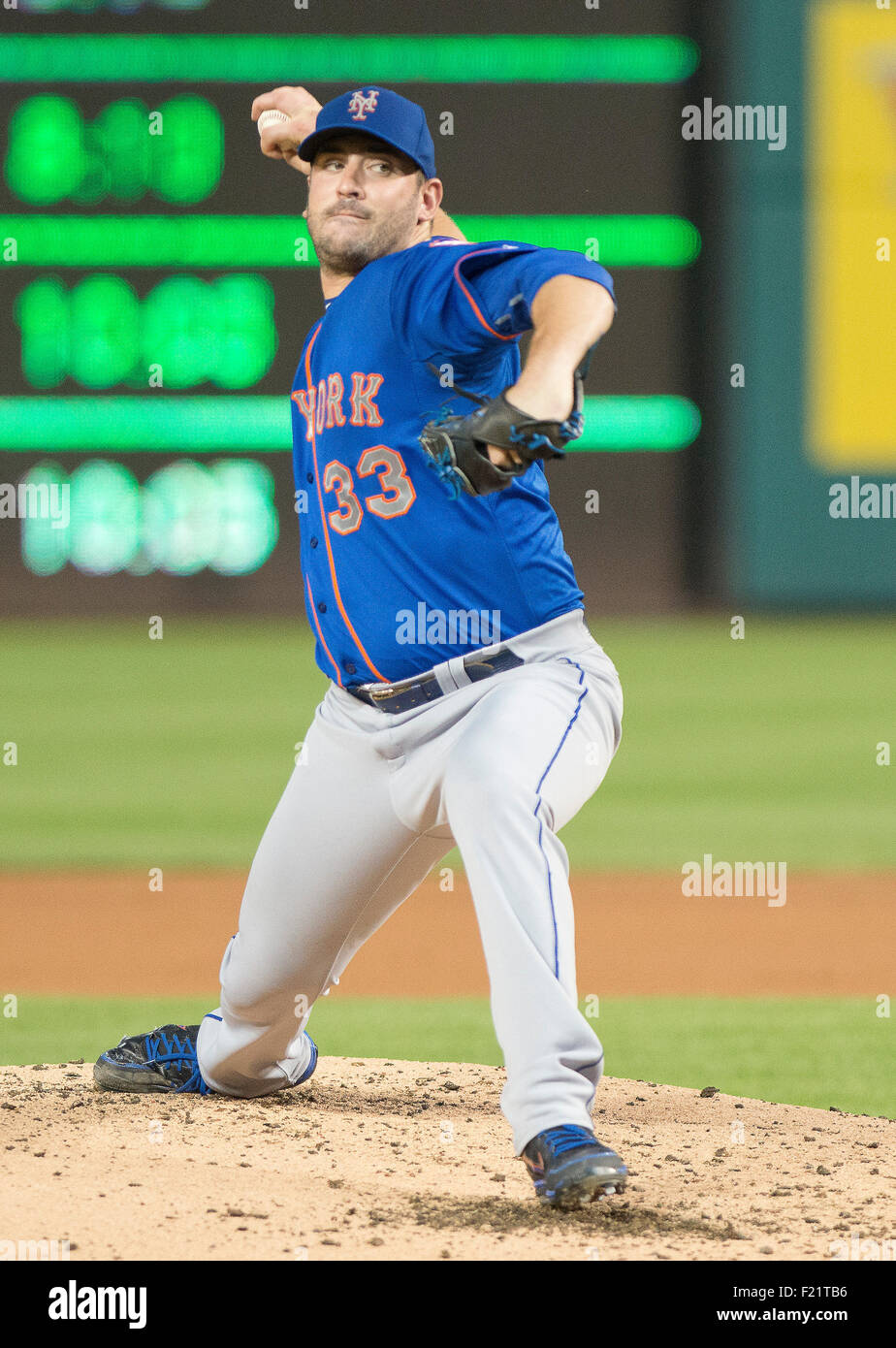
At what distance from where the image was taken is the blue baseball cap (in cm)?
349

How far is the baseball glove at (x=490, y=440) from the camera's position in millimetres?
2758

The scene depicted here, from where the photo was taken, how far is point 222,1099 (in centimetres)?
405

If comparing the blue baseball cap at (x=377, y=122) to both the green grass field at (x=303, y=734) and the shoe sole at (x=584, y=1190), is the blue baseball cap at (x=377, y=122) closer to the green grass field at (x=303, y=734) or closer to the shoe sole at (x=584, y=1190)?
the shoe sole at (x=584, y=1190)

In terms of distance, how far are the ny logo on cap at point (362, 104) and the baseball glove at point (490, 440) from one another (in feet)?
3.10

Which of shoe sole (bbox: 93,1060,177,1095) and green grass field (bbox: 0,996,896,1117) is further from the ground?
shoe sole (bbox: 93,1060,177,1095)

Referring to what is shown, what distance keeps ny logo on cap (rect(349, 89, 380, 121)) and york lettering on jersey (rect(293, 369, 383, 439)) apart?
0.51 metres

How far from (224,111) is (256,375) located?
7.75ft

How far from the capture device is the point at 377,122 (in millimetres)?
3486

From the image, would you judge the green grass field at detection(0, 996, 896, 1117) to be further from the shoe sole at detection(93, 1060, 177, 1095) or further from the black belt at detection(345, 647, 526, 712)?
the black belt at detection(345, 647, 526, 712)
